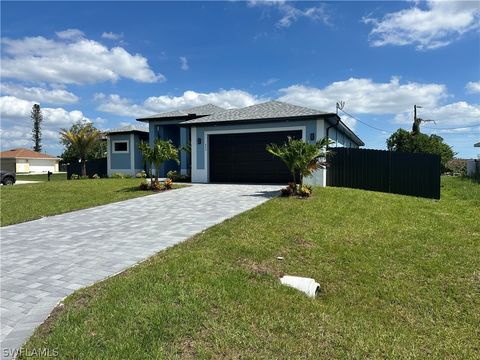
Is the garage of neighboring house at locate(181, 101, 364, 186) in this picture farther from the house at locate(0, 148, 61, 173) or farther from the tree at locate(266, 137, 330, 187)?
the house at locate(0, 148, 61, 173)

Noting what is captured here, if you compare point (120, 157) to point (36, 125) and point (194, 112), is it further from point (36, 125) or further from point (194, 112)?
point (36, 125)

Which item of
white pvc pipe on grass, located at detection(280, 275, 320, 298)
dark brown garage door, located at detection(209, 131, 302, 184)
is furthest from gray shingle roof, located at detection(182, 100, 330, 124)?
white pvc pipe on grass, located at detection(280, 275, 320, 298)

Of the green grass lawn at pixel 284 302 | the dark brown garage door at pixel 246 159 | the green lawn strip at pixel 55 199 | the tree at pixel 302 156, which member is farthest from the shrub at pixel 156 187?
the green grass lawn at pixel 284 302

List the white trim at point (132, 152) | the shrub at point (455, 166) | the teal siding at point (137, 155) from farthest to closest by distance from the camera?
the shrub at point (455, 166), the teal siding at point (137, 155), the white trim at point (132, 152)

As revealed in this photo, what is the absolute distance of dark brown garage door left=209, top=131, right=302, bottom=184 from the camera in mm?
17016

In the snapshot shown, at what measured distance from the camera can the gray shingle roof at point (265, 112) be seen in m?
15.9

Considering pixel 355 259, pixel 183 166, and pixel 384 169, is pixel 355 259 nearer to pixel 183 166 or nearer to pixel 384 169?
pixel 384 169

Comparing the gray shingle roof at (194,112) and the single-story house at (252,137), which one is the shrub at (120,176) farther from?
the single-story house at (252,137)

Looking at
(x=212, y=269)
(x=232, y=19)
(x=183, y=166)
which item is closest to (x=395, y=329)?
(x=212, y=269)

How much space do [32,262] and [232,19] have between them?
1082 cm

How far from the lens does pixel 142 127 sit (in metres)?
26.4

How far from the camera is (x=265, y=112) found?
17.4 metres

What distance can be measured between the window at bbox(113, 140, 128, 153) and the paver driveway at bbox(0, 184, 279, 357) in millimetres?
13496

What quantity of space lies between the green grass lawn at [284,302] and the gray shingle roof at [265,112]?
372 inches
